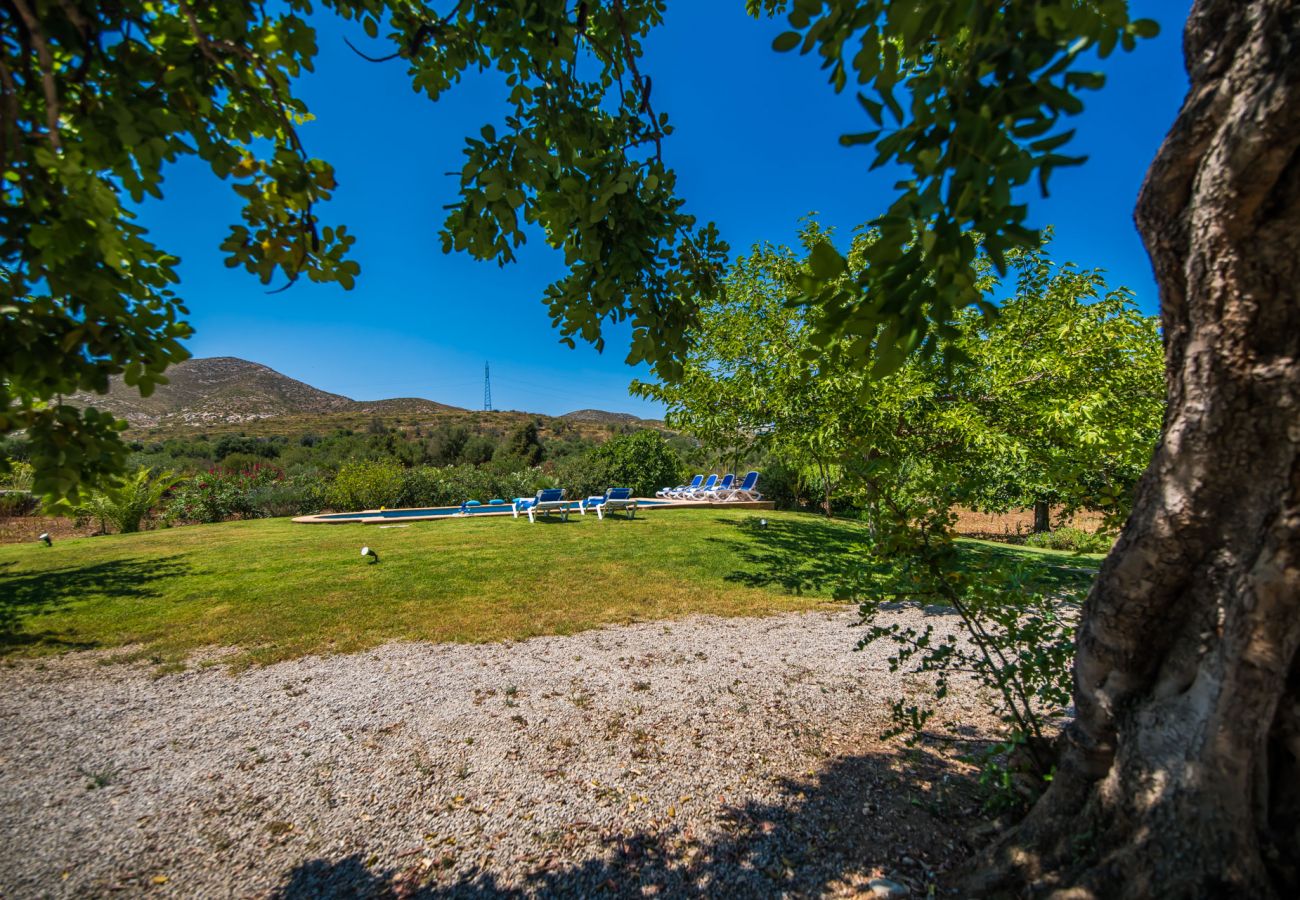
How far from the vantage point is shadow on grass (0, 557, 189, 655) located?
515 centimetres

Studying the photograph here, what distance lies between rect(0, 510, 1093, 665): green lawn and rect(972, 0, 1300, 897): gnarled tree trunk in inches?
42.9

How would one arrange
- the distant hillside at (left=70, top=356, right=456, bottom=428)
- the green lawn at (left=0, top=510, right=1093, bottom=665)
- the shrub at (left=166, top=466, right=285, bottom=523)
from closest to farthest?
the green lawn at (left=0, top=510, right=1093, bottom=665), the shrub at (left=166, top=466, right=285, bottom=523), the distant hillside at (left=70, top=356, right=456, bottom=428)

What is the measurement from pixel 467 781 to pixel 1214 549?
138 inches

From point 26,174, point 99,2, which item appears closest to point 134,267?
point 26,174

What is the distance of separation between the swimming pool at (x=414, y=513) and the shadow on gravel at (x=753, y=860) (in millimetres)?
13062

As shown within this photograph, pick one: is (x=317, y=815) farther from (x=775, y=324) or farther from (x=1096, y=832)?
(x=775, y=324)

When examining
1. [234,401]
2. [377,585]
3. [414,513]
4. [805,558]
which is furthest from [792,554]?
[234,401]

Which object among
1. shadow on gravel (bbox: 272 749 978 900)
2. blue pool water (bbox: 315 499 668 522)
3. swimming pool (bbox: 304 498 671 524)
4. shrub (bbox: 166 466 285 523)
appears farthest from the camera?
blue pool water (bbox: 315 499 668 522)

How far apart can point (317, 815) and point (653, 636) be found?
10.8 ft

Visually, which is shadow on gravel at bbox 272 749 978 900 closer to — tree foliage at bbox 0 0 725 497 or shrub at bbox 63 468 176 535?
tree foliage at bbox 0 0 725 497

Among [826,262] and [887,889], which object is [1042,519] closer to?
[887,889]

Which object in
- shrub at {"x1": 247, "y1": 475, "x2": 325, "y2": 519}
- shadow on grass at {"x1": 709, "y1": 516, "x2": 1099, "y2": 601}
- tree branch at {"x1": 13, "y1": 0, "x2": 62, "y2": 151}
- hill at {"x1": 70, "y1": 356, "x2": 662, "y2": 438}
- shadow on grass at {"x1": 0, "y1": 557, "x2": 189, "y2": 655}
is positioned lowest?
shadow on grass at {"x1": 0, "y1": 557, "x2": 189, "y2": 655}

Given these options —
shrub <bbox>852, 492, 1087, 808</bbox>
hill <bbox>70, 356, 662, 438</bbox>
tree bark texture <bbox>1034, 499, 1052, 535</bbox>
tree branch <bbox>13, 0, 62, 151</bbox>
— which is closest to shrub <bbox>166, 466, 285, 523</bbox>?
tree branch <bbox>13, 0, 62, 151</bbox>

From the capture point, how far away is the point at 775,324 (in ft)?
30.3
